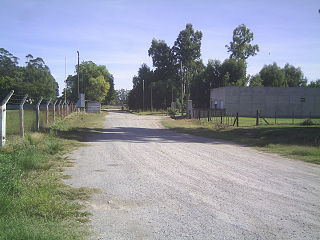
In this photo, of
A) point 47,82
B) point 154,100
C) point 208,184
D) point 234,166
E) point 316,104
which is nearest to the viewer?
point 208,184

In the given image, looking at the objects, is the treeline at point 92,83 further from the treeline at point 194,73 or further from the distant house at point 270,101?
the distant house at point 270,101

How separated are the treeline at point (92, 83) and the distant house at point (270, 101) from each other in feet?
147

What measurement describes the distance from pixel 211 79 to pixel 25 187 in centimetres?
6784

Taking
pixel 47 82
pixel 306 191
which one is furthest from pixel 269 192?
pixel 47 82

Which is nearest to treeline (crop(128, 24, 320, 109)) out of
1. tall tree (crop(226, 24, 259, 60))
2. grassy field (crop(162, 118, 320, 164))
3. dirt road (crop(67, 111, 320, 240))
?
tall tree (crop(226, 24, 259, 60))

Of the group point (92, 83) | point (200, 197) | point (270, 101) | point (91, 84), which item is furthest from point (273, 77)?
point (200, 197)

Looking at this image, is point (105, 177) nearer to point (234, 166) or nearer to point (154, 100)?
point (234, 166)

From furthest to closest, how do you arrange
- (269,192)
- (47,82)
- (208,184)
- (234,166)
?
(47,82) < (234,166) < (208,184) < (269,192)

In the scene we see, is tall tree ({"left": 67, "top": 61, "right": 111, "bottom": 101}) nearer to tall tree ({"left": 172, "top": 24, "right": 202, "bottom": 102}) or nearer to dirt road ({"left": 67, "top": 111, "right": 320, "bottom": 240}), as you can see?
tall tree ({"left": 172, "top": 24, "right": 202, "bottom": 102})

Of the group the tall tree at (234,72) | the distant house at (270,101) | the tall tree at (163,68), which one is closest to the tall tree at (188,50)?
the tall tree at (163,68)

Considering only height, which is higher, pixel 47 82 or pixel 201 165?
pixel 47 82

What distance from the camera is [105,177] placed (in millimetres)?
9641

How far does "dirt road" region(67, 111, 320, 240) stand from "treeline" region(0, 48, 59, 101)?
60.8 meters

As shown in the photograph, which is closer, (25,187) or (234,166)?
(25,187)
